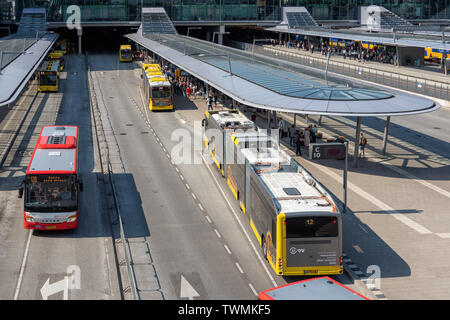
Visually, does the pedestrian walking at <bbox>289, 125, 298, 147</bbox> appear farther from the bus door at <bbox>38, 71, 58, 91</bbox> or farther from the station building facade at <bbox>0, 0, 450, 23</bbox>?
the station building facade at <bbox>0, 0, 450, 23</bbox>

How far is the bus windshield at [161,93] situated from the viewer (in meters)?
58.5

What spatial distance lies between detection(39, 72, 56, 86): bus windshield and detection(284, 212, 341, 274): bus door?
54404mm

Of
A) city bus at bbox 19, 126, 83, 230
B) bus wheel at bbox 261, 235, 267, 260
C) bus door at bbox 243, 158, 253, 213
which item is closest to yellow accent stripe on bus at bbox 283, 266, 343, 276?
bus wheel at bbox 261, 235, 267, 260

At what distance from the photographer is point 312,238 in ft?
74.0

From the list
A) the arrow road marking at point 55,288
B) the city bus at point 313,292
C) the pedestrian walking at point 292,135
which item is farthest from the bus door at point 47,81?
the city bus at point 313,292

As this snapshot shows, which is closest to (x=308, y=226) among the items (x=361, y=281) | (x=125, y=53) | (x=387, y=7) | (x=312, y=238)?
(x=312, y=238)

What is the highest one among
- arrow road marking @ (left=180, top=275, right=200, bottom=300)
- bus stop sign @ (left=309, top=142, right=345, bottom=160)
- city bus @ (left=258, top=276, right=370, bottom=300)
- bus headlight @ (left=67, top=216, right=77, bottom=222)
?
bus stop sign @ (left=309, top=142, right=345, bottom=160)

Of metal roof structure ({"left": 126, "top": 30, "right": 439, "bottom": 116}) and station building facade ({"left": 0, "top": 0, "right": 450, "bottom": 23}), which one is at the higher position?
station building facade ({"left": 0, "top": 0, "right": 450, "bottom": 23})

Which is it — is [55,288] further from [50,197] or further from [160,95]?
[160,95]

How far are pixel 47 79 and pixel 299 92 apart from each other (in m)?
39.8

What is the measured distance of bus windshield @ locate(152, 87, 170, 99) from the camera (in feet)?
192

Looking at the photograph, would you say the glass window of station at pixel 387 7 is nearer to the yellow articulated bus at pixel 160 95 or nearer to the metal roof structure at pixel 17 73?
the metal roof structure at pixel 17 73
